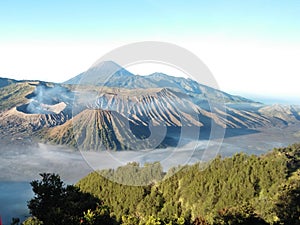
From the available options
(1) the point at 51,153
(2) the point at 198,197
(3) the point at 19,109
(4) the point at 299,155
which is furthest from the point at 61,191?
(3) the point at 19,109

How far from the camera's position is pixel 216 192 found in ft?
116

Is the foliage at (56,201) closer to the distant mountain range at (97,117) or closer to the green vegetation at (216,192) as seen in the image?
the green vegetation at (216,192)

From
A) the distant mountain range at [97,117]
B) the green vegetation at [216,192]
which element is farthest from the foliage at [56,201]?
the distant mountain range at [97,117]

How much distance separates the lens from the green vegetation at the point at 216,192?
80.4 feet

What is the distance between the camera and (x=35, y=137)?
138000mm

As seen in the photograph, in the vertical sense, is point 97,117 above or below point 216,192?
above

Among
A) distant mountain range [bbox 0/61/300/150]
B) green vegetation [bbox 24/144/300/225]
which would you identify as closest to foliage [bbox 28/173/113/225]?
green vegetation [bbox 24/144/300/225]

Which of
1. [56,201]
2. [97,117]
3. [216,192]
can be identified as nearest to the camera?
[56,201]

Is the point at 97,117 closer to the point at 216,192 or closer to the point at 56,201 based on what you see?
the point at 216,192

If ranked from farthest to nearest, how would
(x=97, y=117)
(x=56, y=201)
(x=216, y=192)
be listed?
1. (x=97, y=117)
2. (x=216, y=192)
3. (x=56, y=201)

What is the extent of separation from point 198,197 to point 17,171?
68478mm

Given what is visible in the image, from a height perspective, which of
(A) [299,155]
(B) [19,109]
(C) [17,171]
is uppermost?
(B) [19,109]

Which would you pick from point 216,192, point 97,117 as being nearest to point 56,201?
point 216,192

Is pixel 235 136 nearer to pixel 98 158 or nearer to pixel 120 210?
pixel 98 158
